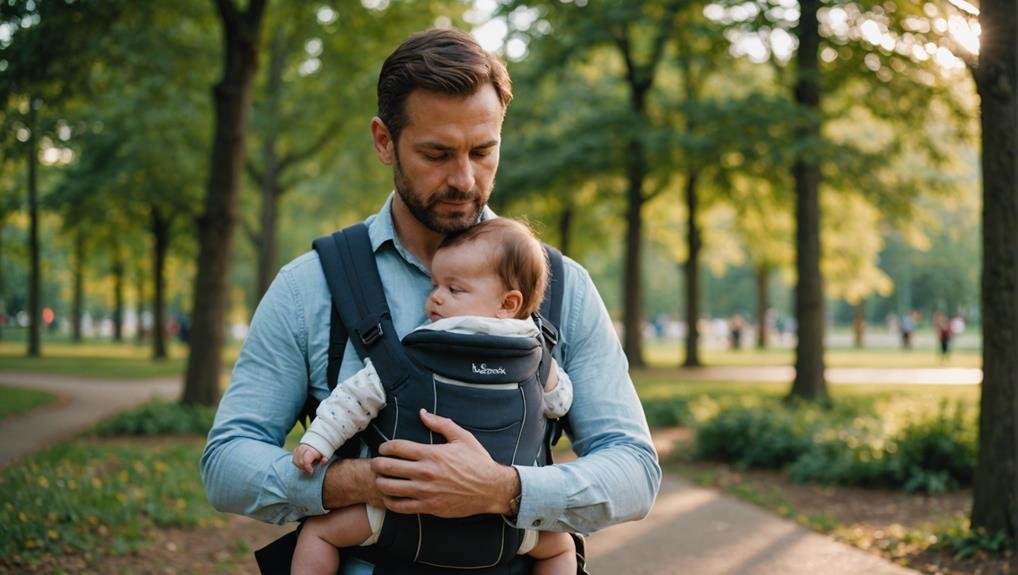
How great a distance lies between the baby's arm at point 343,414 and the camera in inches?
87.8

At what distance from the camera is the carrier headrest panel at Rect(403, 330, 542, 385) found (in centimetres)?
227

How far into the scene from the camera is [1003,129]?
6.80m

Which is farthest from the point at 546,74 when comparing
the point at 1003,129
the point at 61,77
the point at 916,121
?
the point at 1003,129

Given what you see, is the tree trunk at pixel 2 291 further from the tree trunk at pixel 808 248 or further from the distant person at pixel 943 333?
the distant person at pixel 943 333

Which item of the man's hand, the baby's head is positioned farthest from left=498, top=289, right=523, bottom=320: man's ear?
the man's hand

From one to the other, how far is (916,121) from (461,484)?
15.6 m

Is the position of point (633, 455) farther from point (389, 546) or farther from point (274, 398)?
point (274, 398)

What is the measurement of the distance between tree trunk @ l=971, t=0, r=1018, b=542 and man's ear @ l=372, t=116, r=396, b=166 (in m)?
5.40

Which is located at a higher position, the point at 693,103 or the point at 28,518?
the point at 693,103

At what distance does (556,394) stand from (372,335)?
0.49m

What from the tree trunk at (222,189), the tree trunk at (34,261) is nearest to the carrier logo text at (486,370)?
the tree trunk at (222,189)

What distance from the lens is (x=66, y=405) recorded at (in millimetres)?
17188

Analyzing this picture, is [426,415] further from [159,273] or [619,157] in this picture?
[159,273]

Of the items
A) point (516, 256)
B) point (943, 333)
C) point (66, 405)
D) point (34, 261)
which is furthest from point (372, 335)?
point (943, 333)
